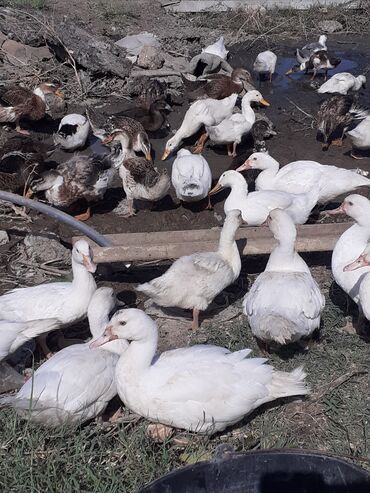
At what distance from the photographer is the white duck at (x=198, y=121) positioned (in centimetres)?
902

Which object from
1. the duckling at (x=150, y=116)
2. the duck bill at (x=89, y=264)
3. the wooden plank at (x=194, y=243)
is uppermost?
the duck bill at (x=89, y=264)

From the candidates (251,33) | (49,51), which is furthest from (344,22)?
(49,51)

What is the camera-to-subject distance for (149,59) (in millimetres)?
11250

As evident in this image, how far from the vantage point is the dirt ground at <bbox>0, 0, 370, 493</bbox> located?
3.99 m

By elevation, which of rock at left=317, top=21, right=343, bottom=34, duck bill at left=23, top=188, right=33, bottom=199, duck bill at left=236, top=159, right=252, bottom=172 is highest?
duck bill at left=236, top=159, right=252, bottom=172

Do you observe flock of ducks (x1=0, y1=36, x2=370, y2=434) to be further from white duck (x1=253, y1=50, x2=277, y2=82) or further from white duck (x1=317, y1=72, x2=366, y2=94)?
white duck (x1=253, y1=50, x2=277, y2=82)

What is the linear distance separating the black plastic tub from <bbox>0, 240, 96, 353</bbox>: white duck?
231cm

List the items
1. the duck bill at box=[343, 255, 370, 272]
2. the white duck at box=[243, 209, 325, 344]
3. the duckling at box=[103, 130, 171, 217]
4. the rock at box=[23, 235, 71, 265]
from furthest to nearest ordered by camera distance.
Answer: the duckling at box=[103, 130, 171, 217], the rock at box=[23, 235, 71, 265], the duck bill at box=[343, 255, 370, 272], the white duck at box=[243, 209, 325, 344]

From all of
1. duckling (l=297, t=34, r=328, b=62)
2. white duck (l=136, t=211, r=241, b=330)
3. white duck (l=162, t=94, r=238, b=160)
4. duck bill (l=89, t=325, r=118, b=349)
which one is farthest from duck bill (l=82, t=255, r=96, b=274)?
duckling (l=297, t=34, r=328, b=62)

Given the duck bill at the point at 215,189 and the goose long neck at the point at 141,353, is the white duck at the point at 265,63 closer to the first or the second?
the duck bill at the point at 215,189

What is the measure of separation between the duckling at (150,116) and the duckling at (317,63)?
9.96 ft

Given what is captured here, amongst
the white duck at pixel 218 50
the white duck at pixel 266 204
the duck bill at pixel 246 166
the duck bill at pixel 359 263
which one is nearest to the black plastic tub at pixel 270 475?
the duck bill at pixel 359 263

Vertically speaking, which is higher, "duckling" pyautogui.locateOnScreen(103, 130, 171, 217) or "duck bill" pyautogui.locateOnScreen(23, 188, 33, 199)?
"duckling" pyautogui.locateOnScreen(103, 130, 171, 217)

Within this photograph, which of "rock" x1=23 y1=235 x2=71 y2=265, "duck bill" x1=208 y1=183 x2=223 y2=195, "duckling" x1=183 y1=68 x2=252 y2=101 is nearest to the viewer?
"rock" x1=23 y1=235 x2=71 y2=265
